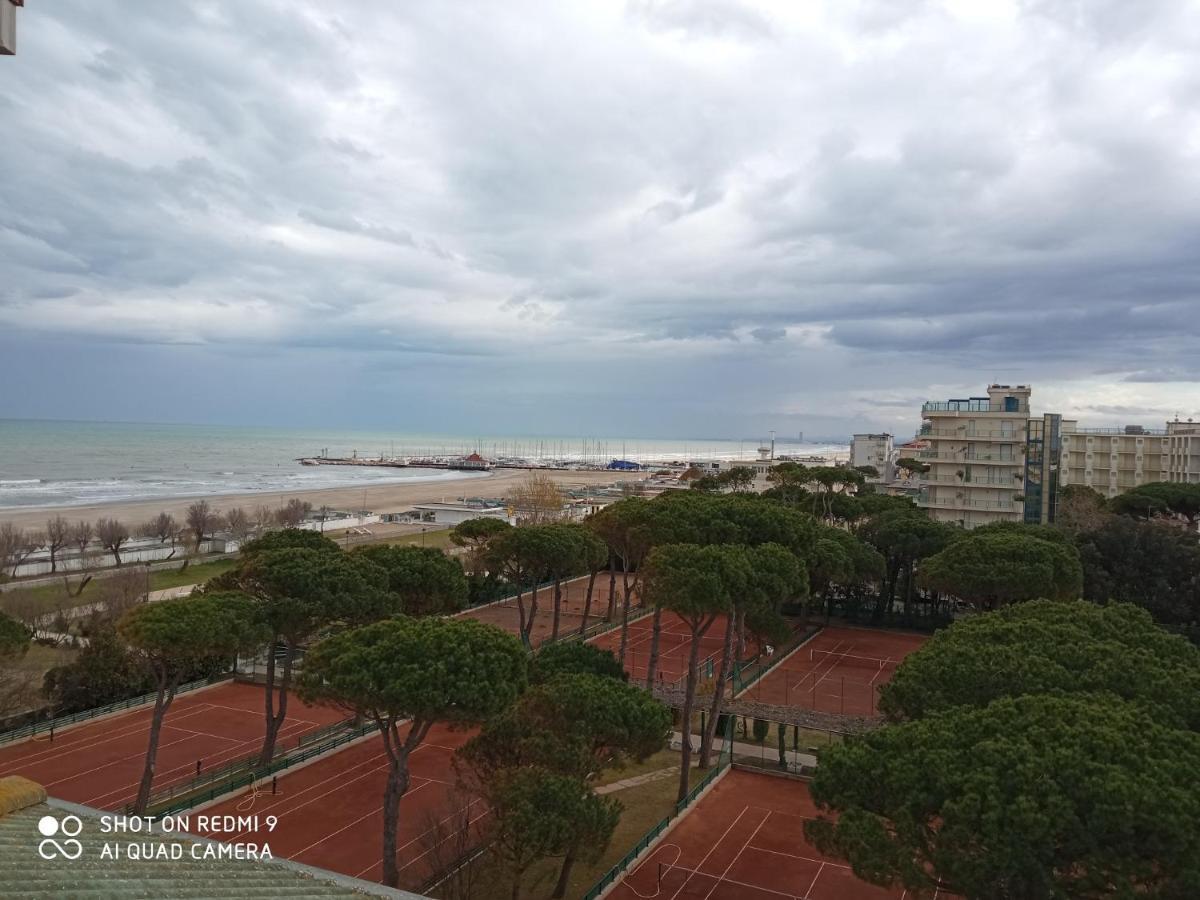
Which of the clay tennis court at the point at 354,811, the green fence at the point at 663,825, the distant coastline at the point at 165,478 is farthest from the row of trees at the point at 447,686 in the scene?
the distant coastline at the point at 165,478

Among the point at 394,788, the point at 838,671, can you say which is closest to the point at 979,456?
the point at 838,671

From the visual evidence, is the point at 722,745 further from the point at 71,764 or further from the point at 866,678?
the point at 71,764

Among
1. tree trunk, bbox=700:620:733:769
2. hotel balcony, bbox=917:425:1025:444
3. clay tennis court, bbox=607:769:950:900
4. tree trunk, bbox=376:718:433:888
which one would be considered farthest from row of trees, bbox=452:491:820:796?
hotel balcony, bbox=917:425:1025:444

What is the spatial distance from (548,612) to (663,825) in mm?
23858

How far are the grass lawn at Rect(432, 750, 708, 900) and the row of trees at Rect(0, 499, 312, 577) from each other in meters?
38.2

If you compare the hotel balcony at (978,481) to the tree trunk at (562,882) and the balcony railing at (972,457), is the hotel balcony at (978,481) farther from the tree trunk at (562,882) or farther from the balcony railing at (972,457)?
the tree trunk at (562,882)

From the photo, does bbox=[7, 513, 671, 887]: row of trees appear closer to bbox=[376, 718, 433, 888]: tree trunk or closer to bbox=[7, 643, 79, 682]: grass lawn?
bbox=[376, 718, 433, 888]: tree trunk

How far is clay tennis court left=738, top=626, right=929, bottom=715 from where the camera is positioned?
28.0 m

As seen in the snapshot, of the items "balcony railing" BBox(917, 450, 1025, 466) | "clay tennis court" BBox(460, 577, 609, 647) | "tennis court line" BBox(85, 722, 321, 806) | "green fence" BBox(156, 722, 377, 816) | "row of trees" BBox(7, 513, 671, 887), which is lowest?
"tennis court line" BBox(85, 722, 321, 806)

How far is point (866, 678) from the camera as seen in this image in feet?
103

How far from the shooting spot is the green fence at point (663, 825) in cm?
1529

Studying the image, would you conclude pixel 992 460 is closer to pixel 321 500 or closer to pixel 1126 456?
pixel 1126 456

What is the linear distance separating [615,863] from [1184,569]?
27678 millimetres

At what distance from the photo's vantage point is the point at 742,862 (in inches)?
679
